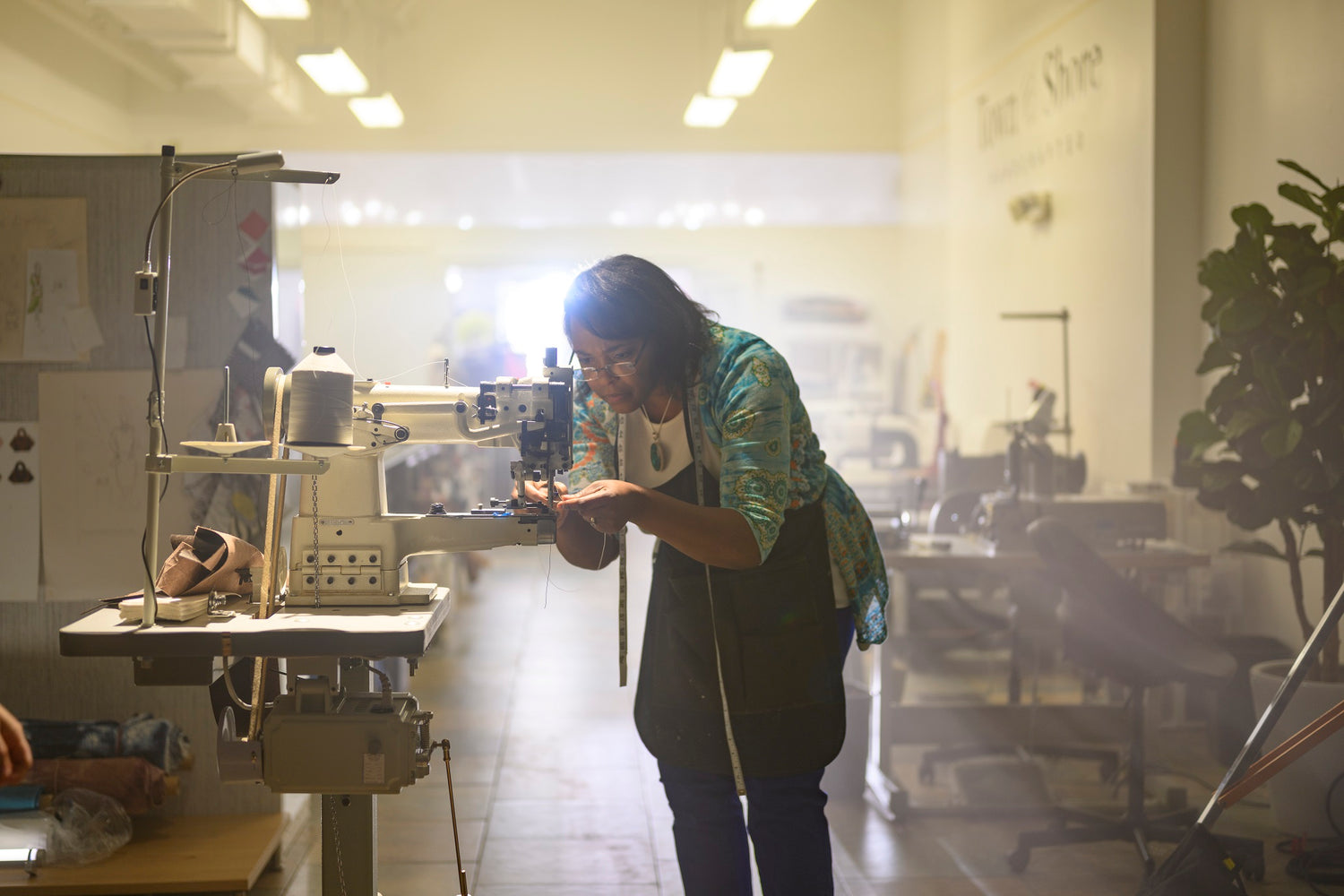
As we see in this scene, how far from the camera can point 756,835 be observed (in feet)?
5.21

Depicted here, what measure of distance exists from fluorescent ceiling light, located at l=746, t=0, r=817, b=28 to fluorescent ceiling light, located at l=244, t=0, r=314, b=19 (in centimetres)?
174

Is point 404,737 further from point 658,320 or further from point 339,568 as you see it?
point 658,320

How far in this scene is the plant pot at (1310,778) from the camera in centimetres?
266

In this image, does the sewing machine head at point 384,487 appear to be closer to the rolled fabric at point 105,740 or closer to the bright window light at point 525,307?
the rolled fabric at point 105,740

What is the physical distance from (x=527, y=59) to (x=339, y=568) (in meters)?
3.67

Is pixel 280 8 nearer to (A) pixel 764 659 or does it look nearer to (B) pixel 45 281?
(B) pixel 45 281

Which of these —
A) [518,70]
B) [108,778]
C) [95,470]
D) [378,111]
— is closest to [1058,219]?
[518,70]

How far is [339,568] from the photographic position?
1625 mm

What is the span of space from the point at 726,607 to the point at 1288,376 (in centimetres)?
181

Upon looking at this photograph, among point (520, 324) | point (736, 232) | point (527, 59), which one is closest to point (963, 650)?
point (736, 232)

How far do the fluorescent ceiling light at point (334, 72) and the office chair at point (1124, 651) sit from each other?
11.4 feet

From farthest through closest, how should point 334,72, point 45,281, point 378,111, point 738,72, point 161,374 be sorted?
point 378,111, point 334,72, point 738,72, point 45,281, point 161,374

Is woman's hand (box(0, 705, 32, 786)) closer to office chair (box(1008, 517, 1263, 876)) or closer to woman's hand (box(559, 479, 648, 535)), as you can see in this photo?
woman's hand (box(559, 479, 648, 535))

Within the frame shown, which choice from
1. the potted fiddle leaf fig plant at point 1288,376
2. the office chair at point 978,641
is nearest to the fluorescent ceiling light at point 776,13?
the office chair at point 978,641
